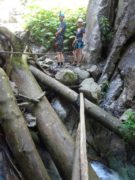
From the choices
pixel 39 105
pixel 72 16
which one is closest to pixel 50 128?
pixel 39 105

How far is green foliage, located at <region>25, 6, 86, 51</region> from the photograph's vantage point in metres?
12.2

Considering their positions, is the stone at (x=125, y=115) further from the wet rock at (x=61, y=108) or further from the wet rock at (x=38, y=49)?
the wet rock at (x=38, y=49)

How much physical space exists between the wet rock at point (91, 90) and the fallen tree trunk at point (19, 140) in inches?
102

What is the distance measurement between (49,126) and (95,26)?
5.25 m

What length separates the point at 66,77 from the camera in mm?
9289

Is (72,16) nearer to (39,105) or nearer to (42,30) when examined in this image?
(42,30)

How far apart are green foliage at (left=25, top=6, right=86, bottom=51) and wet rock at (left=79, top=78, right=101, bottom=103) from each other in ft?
10.7

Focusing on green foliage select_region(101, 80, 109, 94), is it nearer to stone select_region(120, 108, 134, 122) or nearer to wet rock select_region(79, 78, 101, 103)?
wet rock select_region(79, 78, 101, 103)

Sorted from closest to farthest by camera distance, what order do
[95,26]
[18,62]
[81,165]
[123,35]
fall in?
[81,165] → [18,62] → [123,35] → [95,26]

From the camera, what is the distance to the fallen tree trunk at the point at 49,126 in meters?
6.18

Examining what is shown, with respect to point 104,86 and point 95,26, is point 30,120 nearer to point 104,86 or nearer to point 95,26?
point 104,86

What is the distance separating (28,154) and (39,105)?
1791 mm

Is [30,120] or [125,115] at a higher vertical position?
[125,115]

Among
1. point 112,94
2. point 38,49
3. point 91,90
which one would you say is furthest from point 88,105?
point 38,49
